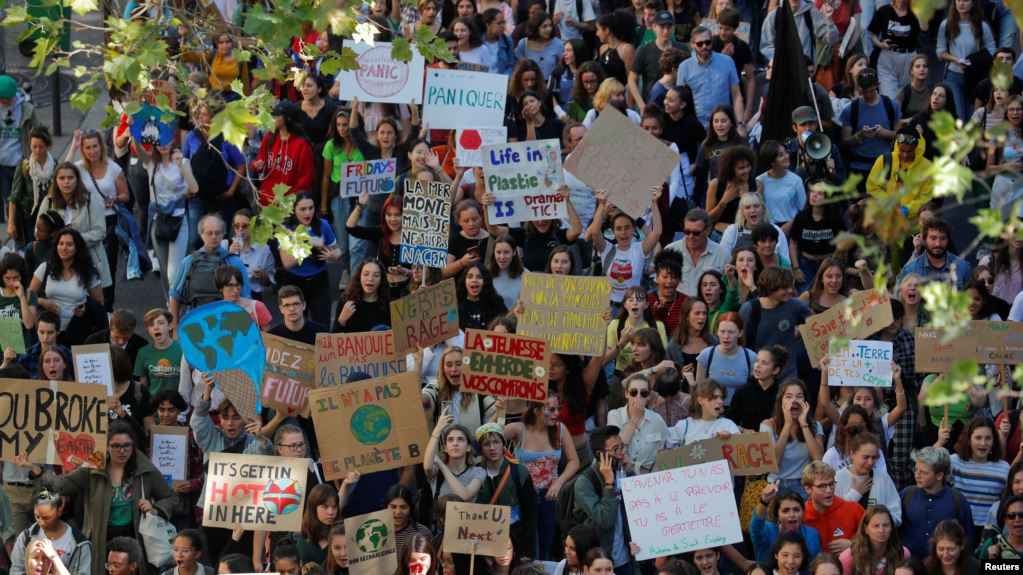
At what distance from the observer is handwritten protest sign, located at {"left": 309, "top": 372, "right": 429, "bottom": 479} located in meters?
11.1

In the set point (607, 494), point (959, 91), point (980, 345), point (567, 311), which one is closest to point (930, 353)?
point (980, 345)

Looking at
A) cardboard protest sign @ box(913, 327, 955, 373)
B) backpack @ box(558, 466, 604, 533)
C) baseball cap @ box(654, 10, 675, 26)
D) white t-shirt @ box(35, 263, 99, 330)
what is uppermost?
baseball cap @ box(654, 10, 675, 26)

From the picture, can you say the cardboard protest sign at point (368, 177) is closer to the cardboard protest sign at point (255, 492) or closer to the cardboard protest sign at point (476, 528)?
the cardboard protest sign at point (255, 492)

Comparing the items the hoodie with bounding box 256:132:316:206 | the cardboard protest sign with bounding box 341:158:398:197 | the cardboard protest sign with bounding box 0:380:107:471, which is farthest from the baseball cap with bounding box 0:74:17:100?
the cardboard protest sign with bounding box 0:380:107:471

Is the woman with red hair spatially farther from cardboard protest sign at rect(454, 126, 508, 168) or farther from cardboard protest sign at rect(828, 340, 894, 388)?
cardboard protest sign at rect(828, 340, 894, 388)

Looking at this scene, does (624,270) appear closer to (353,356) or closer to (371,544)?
(353,356)

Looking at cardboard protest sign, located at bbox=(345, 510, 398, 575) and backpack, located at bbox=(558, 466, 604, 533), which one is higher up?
backpack, located at bbox=(558, 466, 604, 533)

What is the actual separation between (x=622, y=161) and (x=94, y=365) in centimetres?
436

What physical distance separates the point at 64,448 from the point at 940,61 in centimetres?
1043

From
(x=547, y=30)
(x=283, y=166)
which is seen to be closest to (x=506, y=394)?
(x=283, y=166)

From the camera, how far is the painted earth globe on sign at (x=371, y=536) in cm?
1016

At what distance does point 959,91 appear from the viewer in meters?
16.9

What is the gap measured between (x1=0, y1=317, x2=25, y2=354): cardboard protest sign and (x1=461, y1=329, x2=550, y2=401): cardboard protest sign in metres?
3.35

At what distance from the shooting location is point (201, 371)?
1160cm
